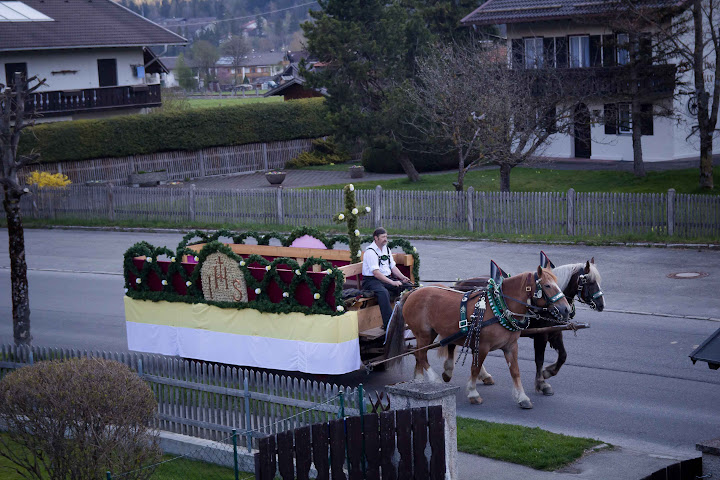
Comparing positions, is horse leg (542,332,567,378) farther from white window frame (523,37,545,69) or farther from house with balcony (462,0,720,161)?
white window frame (523,37,545,69)

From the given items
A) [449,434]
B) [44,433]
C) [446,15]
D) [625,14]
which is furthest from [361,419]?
[446,15]

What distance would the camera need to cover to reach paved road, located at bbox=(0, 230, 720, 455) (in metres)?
11.0

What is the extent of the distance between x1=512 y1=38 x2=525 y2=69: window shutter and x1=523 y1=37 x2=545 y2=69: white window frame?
173mm

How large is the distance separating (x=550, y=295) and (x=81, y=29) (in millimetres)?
40173

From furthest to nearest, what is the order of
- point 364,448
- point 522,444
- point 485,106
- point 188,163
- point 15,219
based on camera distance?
point 188,163 → point 485,106 → point 15,219 → point 522,444 → point 364,448

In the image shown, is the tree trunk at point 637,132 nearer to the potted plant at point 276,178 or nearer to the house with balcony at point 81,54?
the potted plant at point 276,178

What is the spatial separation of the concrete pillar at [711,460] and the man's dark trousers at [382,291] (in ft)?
18.2

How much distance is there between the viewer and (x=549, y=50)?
123 ft

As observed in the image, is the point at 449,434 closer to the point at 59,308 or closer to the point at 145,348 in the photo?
the point at 145,348

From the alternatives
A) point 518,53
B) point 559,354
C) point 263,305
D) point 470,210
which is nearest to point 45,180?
point 470,210

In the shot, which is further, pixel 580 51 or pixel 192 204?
pixel 580 51

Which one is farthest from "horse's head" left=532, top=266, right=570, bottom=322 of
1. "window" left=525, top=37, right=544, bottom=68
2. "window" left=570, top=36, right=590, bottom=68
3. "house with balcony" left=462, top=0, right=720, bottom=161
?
"window" left=570, top=36, right=590, bottom=68

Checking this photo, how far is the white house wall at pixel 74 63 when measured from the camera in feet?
143

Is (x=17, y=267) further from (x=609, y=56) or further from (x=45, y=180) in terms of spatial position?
(x=609, y=56)
